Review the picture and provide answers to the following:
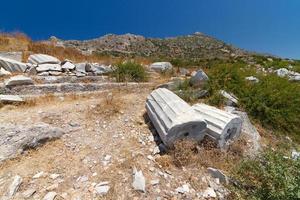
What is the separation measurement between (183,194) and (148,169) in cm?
64

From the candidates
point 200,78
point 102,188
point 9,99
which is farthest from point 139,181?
point 200,78

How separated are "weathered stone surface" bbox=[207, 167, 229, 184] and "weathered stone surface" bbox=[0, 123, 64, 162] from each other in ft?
8.79

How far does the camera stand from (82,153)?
407 centimetres

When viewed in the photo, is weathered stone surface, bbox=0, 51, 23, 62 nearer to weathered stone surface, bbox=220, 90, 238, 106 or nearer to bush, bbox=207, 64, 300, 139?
bush, bbox=207, 64, 300, 139

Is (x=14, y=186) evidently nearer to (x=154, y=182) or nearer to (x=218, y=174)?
(x=154, y=182)

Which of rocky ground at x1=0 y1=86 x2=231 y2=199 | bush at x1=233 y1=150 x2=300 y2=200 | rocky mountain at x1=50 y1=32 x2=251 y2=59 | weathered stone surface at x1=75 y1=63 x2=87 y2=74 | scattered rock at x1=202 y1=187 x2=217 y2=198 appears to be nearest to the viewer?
bush at x1=233 y1=150 x2=300 y2=200

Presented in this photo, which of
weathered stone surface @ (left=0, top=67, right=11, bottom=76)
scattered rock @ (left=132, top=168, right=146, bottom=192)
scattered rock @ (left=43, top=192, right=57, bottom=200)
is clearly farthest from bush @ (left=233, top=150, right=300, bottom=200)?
weathered stone surface @ (left=0, top=67, right=11, bottom=76)

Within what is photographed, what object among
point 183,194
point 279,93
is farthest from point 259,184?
point 279,93

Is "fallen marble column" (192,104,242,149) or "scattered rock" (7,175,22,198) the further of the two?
"fallen marble column" (192,104,242,149)

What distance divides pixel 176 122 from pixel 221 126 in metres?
0.89

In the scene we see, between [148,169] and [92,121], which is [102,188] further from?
[92,121]

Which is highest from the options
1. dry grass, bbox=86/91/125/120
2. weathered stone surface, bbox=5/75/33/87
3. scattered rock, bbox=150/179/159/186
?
weathered stone surface, bbox=5/75/33/87

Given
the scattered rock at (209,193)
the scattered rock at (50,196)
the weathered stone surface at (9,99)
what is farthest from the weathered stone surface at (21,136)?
the scattered rock at (209,193)

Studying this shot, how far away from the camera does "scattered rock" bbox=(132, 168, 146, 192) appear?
3314mm
